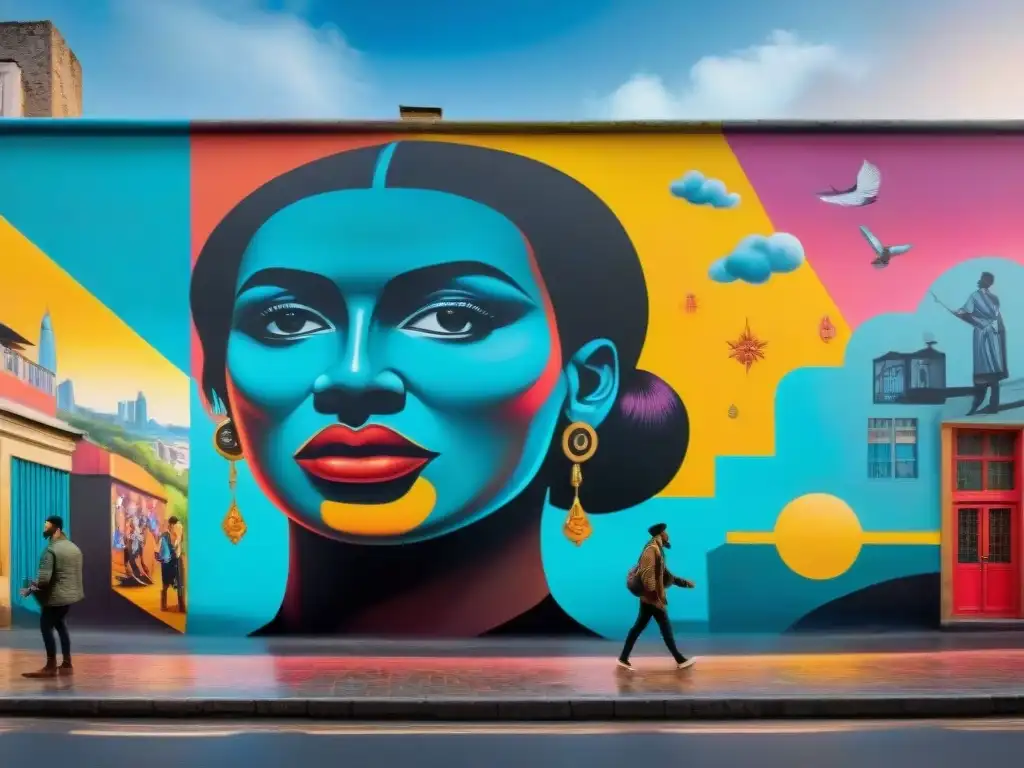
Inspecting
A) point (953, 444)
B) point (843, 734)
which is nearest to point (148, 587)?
point (843, 734)

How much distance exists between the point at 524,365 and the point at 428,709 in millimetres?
5065

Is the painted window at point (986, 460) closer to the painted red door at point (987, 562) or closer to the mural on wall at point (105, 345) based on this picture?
the painted red door at point (987, 562)

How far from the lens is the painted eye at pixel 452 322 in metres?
11.8

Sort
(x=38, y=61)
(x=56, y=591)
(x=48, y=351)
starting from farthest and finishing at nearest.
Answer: (x=38, y=61)
(x=48, y=351)
(x=56, y=591)

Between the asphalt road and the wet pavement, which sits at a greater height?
the asphalt road

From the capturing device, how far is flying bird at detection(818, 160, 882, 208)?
12086 millimetres

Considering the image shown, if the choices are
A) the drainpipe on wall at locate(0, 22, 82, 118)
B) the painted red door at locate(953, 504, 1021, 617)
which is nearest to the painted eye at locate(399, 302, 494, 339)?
the painted red door at locate(953, 504, 1021, 617)

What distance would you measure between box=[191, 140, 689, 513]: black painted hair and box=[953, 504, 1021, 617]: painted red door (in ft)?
13.5

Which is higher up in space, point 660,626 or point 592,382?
point 592,382

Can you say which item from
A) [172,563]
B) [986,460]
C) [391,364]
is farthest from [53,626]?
[986,460]

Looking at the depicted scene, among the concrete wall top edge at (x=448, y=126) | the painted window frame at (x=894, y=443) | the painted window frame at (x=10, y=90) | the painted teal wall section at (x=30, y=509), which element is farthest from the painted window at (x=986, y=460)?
the painted window frame at (x=10, y=90)

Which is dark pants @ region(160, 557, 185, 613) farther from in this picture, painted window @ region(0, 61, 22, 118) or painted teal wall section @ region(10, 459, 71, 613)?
painted window @ region(0, 61, 22, 118)

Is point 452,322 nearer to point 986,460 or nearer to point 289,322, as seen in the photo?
point 289,322

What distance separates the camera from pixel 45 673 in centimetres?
917
